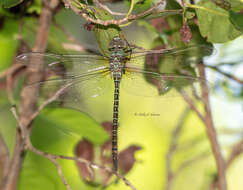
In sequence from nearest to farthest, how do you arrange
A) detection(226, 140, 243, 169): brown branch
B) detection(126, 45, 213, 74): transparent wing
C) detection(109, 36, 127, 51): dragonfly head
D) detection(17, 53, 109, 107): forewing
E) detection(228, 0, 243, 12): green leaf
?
detection(228, 0, 243, 12): green leaf < detection(109, 36, 127, 51): dragonfly head < detection(126, 45, 213, 74): transparent wing < detection(17, 53, 109, 107): forewing < detection(226, 140, 243, 169): brown branch

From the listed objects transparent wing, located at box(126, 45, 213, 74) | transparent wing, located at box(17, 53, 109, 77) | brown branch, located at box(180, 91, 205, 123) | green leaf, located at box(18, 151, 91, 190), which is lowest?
green leaf, located at box(18, 151, 91, 190)

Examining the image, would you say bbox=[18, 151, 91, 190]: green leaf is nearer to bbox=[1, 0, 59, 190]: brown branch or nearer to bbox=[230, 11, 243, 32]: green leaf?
bbox=[1, 0, 59, 190]: brown branch

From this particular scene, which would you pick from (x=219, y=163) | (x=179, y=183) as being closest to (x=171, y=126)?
(x=179, y=183)

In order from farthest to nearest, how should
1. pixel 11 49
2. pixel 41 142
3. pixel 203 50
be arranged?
pixel 11 49
pixel 41 142
pixel 203 50

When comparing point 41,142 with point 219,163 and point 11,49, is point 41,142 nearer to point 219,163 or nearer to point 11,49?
point 11,49

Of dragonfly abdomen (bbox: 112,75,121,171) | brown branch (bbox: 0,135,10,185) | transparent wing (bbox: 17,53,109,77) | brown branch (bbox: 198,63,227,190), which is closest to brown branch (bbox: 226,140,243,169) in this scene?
brown branch (bbox: 198,63,227,190)

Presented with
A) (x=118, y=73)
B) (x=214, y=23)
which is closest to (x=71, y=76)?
(x=118, y=73)

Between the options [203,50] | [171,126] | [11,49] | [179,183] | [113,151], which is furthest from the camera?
[171,126]
